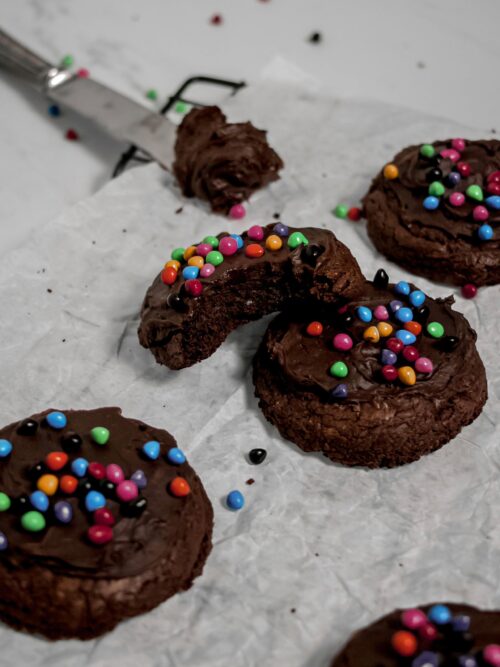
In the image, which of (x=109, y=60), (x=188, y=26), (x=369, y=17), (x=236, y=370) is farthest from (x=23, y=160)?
(x=369, y=17)

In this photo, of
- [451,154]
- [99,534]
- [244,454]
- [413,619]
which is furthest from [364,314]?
[99,534]

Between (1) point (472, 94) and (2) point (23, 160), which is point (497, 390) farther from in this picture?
(2) point (23, 160)

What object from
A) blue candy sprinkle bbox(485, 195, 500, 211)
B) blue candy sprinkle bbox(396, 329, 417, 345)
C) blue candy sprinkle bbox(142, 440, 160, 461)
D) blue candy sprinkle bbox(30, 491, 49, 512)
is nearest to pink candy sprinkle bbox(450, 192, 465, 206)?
blue candy sprinkle bbox(485, 195, 500, 211)

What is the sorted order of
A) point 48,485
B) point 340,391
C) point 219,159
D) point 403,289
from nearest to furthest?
point 48,485 → point 340,391 → point 403,289 → point 219,159

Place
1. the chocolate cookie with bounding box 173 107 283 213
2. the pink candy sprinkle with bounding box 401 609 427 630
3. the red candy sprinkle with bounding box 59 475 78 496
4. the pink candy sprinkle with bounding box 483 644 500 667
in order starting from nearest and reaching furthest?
the pink candy sprinkle with bounding box 483 644 500 667
the pink candy sprinkle with bounding box 401 609 427 630
the red candy sprinkle with bounding box 59 475 78 496
the chocolate cookie with bounding box 173 107 283 213

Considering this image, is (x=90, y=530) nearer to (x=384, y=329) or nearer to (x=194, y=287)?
(x=194, y=287)

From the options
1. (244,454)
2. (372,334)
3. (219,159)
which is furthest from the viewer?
(219,159)

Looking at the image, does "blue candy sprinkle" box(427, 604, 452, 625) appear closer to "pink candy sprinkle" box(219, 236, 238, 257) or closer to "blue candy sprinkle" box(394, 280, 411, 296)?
"blue candy sprinkle" box(394, 280, 411, 296)
